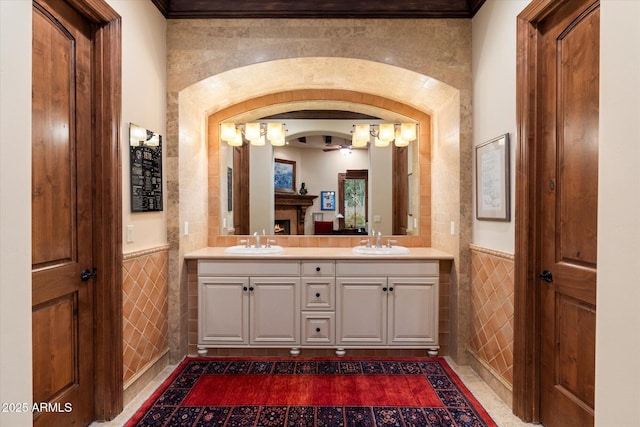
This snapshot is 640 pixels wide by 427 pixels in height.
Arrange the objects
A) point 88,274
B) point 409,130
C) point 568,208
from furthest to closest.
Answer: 1. point 409,130
2. point 88,274
3. point 568,208

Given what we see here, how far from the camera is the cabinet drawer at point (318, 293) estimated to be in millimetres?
2824

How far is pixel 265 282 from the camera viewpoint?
282cm

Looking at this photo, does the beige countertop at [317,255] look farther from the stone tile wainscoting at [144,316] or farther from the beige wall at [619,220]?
the beige wall at [619,220]

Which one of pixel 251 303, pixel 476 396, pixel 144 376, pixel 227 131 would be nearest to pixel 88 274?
pixel 144 376

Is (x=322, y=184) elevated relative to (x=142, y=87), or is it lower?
lower

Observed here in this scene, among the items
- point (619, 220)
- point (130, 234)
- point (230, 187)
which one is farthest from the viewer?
point (230, 187)

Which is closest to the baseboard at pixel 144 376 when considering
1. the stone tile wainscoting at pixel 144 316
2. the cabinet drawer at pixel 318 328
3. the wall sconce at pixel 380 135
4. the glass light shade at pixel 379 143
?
A: the stone tile wainscoting at pixel 144 316

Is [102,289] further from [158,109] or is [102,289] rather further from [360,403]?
[360,403]

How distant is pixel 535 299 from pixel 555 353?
0.30 metres

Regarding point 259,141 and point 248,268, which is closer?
point 248,268

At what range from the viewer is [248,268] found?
9.24ft

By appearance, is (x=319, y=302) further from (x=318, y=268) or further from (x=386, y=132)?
(x=386, y=132)

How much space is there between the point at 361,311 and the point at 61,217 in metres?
2.13

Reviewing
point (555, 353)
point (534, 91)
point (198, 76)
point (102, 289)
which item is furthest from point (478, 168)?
point (102, 289)
